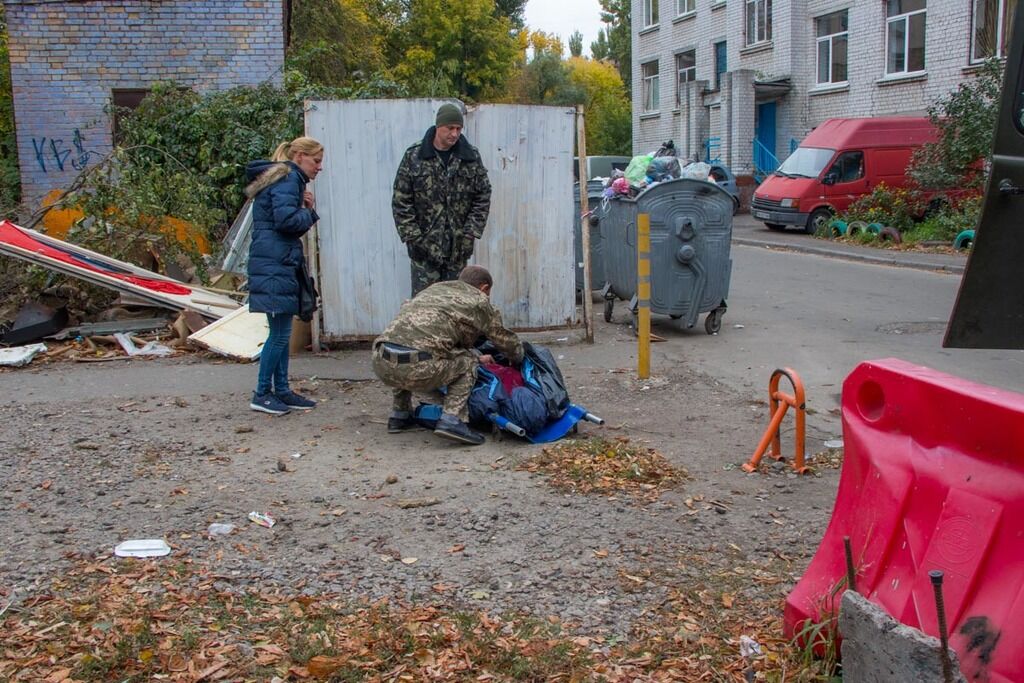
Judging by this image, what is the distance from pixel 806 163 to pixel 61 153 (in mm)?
14381

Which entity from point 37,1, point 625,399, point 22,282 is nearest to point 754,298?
point 625,399

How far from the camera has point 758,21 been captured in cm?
3042

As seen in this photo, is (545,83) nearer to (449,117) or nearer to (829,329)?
(829,329)

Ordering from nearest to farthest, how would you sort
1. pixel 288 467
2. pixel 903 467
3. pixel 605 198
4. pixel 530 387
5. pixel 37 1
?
pixel 903 467 < pixel 288 467 < pixel 530 387 < pixel 605 198 < pixel 37 1

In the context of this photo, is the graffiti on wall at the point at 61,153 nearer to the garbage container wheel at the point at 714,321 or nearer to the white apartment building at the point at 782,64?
the garbage container wheel at the point at 714,321

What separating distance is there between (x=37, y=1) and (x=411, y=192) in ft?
33.3

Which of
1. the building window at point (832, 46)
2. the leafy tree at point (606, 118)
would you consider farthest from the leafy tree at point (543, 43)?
the building window at point (832, 46)

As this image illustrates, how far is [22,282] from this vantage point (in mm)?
9414

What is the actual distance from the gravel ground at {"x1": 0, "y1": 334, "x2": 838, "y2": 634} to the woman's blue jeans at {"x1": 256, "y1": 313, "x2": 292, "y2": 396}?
0.25 meters

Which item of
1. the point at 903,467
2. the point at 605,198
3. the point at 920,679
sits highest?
the point at 605,198

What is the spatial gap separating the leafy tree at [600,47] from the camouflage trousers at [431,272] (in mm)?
74379

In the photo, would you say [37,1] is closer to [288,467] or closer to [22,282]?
[22,282]

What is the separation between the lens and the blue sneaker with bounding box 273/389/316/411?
22.9 feet

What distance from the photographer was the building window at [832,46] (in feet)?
90.3
